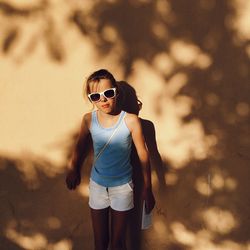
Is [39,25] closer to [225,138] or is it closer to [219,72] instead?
[219,72]

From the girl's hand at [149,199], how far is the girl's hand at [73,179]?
623 mm

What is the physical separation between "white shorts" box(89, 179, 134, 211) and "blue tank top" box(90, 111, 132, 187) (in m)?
0.05

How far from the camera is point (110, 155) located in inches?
130

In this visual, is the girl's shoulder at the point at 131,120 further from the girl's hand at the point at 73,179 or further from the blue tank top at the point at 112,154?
the girl's hand at the point at 73,179

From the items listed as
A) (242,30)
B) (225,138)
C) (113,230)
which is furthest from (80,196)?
(242,30)

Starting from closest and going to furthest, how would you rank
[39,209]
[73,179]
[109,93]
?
[109,93] < [73,179] < [39,209]

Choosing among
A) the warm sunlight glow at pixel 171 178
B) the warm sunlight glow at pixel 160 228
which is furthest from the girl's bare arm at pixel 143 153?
the warm sunlight glow at pixel 160 228

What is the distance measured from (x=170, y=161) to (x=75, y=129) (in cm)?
88

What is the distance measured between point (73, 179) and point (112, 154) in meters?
0.58

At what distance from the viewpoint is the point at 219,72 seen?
3.43 metres

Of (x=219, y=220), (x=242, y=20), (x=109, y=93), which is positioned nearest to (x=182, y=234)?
(x=219, y=220)

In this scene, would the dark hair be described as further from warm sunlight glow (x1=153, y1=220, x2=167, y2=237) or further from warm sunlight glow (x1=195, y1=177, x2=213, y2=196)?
warm sunlight glow (x1=153, y1=220, x2=167, y2=237)

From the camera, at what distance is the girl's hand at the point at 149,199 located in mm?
3521

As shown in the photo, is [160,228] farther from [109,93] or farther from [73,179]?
[109,93]
